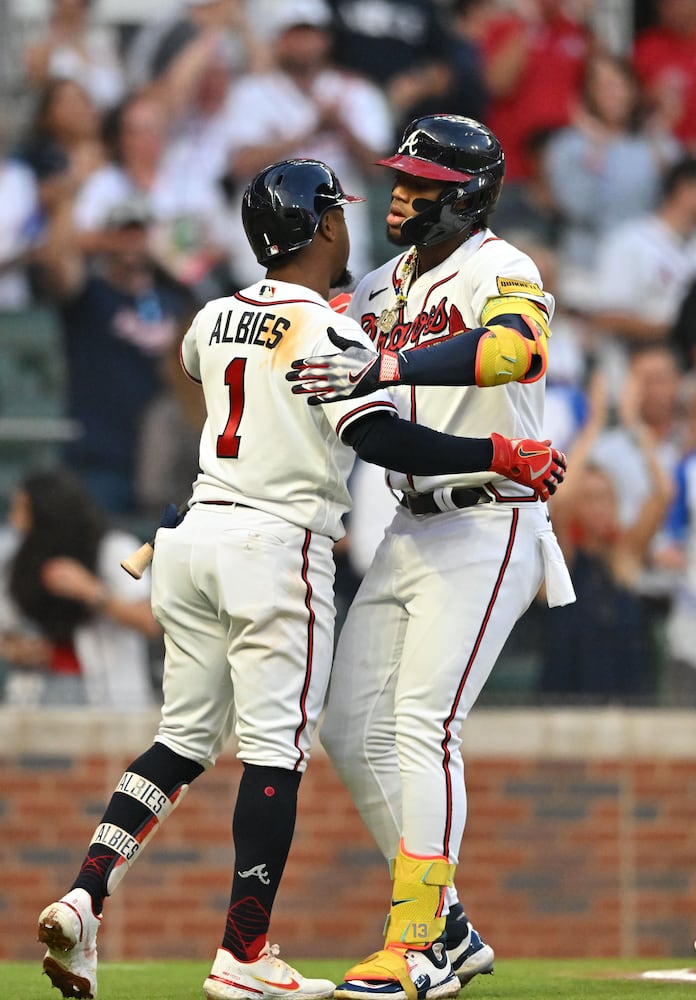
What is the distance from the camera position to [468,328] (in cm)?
439

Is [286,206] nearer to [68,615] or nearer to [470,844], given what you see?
[68,615]

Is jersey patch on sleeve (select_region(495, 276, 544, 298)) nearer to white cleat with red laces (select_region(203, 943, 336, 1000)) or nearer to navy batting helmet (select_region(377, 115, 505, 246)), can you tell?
navy batting helmet (select_region(377, 115, 505, 246))

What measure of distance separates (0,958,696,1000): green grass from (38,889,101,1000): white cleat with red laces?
295 millimetres

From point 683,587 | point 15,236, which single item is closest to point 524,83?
point 15,236

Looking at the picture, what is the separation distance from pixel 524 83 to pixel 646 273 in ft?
5.22

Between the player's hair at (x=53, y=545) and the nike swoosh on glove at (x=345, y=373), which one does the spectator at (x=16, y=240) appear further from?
the nike swoosh on glove at (x=345, y=373)

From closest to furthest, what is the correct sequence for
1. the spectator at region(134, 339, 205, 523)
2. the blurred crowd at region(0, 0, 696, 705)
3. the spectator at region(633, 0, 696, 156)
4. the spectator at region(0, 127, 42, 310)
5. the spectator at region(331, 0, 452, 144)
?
the blurred crowd at region(0, 0, 696, 705) < the spectator at region(134, 339, 205, 523) < the spectator at region(0, 127, 42, 310) < the spectator at region(331, 0, 452, 144) < the spectator at region(633, 0, 696, 156)

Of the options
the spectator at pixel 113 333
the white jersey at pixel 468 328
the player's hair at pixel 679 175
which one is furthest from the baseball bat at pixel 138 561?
the player's hair at pixel 679 175

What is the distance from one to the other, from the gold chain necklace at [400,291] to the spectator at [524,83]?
20.8ft

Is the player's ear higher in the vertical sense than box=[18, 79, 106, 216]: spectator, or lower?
lower

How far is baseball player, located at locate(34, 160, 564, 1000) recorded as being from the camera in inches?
162

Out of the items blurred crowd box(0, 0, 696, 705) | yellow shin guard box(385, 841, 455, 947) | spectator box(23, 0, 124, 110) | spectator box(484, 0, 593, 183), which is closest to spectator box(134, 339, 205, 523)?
blurred crowd box(0, 0, 696, 705)

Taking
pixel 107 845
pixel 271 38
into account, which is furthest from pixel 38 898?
pixel 271 38

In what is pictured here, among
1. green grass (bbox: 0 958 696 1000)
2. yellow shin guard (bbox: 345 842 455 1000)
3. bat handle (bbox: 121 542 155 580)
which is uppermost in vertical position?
bat handle (bbox: 121 542 155 580)
